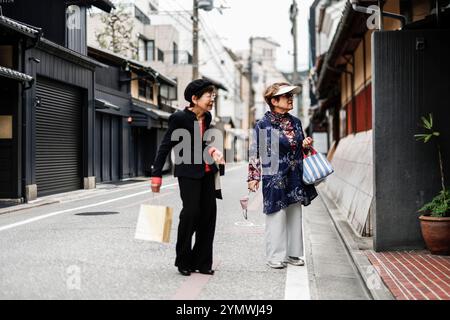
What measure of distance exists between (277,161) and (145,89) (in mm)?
24504

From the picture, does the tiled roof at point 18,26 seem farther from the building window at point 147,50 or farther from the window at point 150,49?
the window at point 150,49

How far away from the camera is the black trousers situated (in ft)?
18.1

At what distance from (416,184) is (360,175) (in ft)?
11.6

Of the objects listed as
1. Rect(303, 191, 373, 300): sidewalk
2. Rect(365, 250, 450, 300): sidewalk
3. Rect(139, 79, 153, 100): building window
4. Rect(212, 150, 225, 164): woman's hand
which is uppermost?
Rect(139, 79, 153, 100): building window

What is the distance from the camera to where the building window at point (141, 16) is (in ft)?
126

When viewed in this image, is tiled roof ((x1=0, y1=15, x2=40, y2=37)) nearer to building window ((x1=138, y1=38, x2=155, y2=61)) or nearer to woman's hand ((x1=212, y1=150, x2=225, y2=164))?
woman's hand ((x1=212, y1=150, x2=225, y2=164))

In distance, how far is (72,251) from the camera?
6.99m

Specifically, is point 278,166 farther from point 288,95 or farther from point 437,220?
point 437,220

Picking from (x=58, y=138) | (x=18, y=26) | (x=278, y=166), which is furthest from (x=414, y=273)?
(x=58, y=138)

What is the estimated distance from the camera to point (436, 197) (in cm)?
664

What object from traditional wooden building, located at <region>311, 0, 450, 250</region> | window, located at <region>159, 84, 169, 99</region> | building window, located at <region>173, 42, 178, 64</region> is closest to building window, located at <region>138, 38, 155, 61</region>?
building window, located at <region>173, 42, 178, 64</region>

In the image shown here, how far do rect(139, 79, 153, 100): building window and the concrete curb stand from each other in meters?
19.9
